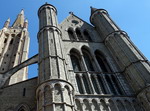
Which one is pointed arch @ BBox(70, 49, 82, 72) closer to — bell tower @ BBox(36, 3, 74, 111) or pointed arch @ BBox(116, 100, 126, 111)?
bell tower @ BBox(36, 3, 74, 111)

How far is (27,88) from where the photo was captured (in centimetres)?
1276

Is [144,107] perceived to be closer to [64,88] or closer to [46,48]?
[64,88]

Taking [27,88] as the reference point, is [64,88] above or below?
below

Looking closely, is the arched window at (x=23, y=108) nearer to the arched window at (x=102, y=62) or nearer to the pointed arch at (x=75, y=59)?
the pointed arch at (x=75, y=59)

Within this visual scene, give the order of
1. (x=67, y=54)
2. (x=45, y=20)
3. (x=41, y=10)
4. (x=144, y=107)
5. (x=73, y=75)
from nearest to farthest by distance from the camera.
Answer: (x=144, y=107) < (x=73, y=75) < (x=67, y=54) < (x=45, y=20) < (x=41, y=10)

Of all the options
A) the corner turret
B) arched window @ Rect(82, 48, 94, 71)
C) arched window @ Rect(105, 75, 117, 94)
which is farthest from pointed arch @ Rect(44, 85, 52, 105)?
the corner turret

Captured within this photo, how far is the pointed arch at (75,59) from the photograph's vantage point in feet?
47.1

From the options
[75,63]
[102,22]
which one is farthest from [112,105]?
[102,22]

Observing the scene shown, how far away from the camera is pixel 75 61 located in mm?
15094

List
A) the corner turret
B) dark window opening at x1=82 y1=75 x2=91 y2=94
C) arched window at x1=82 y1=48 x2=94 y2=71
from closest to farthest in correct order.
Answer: dark window opening at x1=82 y1=75 x2=91 y2=94 → arched window at x1=82 y1=48 x2=94 y2=71 → the corner turret

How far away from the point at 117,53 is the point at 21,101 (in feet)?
26.1

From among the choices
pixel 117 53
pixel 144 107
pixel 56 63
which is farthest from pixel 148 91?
pixel 56 63

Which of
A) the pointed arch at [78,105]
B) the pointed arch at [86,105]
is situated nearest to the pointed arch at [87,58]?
the pointed arch at [86,105]

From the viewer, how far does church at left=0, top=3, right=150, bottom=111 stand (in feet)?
33.7
